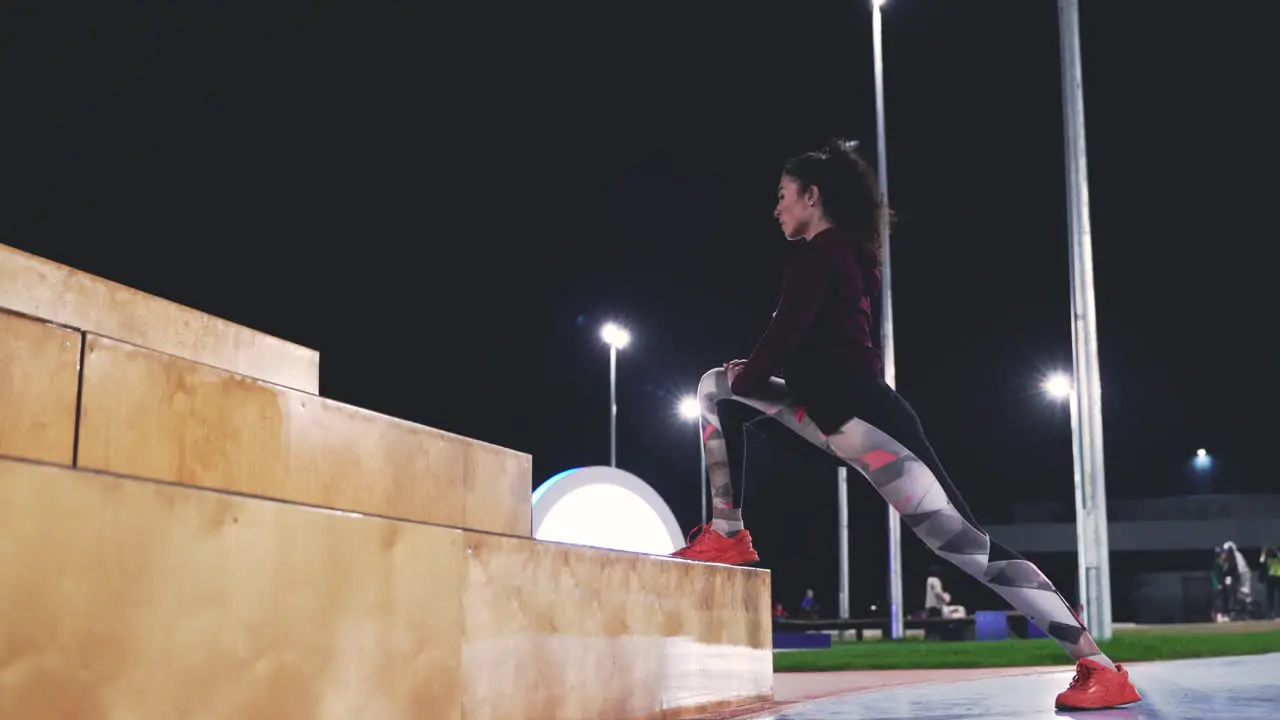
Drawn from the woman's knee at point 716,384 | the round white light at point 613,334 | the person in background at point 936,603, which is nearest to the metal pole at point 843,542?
the person in background at point 936,603

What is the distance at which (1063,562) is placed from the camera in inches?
2096

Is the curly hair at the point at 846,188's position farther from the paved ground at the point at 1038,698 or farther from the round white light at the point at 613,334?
the round white light at the point at 613,334

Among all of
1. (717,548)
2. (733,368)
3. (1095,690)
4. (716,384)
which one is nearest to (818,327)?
(733,368)

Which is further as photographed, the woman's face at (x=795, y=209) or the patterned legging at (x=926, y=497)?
the woman's face at (x=795, y=209)

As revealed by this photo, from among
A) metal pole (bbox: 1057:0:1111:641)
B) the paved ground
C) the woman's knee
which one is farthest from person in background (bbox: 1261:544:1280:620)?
the woman's knee

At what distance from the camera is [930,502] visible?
14.0 feet

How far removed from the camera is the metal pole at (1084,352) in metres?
14.2

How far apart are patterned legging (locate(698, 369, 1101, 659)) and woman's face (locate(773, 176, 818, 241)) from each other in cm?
71

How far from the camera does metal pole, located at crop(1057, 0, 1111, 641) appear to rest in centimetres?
1424

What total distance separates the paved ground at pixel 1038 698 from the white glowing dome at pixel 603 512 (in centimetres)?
424

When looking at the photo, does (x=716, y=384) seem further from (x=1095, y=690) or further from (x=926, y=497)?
(x=1095, y=690)

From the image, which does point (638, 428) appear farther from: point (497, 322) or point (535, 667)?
point (535, 667)

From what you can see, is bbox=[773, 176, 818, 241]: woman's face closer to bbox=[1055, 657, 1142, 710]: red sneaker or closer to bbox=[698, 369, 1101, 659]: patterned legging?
bbox=[698, 369, 1101, 659]: patterned legging

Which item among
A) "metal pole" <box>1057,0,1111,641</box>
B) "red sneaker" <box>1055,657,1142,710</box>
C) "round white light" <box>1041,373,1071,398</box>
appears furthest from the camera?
"round white light" <box>1041,373,1071,398</box>
